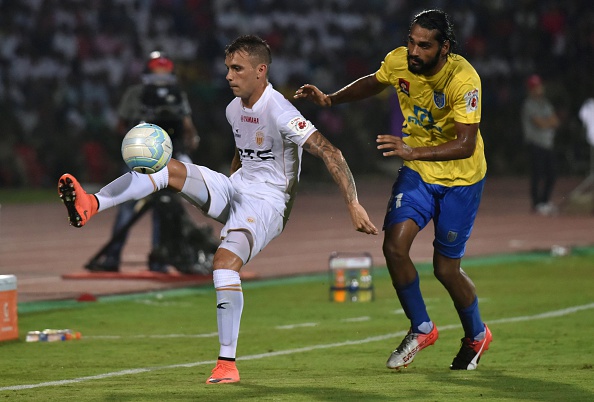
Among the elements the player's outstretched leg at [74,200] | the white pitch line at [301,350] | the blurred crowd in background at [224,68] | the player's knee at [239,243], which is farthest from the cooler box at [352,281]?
the blurred crowd in background at [224,68]

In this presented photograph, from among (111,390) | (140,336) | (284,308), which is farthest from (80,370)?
(284,308)

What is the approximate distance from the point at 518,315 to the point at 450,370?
11.3 feet

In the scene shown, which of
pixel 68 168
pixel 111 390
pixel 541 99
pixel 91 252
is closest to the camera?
pixel 111 390

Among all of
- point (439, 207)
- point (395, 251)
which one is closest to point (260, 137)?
point (395, 251)

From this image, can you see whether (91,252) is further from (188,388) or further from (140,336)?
(188,388)

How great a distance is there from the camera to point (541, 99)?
24062 millimetres

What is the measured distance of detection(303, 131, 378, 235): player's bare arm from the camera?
810 centimetres

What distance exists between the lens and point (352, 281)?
14.1m

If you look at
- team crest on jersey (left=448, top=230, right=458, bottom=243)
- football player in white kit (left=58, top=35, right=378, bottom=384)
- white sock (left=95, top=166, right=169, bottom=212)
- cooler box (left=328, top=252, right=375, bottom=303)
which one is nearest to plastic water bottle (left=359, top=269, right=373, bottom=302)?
cooler box (left=328, top=252, right=375, bottom=303)

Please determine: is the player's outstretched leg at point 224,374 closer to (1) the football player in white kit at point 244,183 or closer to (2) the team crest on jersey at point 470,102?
(1) the football player in white kit at point 244,183

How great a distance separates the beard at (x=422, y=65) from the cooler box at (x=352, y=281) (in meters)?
5.05

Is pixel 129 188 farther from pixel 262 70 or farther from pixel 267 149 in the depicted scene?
pixel 262 70

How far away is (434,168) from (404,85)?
595 millimetres

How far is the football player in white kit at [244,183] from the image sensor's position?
8375 millimetres
